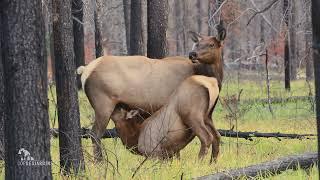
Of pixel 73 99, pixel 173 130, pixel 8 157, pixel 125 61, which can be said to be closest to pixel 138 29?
pixel 125 61

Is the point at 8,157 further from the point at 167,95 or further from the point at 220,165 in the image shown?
the point at 167,95

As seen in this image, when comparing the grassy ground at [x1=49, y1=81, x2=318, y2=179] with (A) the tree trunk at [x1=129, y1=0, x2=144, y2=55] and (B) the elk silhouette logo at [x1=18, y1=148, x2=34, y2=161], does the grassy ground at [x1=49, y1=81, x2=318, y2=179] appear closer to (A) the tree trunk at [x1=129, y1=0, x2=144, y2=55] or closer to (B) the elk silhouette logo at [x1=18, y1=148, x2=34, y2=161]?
(B) the elk silhouette logo at [x1=18, y1=148, x2=34, y2=161]

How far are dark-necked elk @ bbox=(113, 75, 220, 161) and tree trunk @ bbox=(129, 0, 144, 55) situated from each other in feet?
32.4

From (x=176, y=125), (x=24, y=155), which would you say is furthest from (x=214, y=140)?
(x=24, y=155)

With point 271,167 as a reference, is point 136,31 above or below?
above

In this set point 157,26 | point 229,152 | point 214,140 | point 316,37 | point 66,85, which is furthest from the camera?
point 157,26

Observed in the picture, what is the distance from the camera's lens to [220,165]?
817cm

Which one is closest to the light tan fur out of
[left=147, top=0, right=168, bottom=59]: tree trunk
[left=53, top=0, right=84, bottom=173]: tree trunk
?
[left=147, top=0, right=168, bottom=59]: tree trunk

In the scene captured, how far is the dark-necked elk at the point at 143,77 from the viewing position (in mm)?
10273

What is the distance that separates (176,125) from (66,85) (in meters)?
2.22

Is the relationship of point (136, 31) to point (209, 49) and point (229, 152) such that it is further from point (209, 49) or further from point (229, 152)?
point (229, 152)

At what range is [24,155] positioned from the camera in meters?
5.58

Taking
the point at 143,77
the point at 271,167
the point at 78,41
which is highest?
the point at 143,77

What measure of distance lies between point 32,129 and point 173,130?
3.70 m
